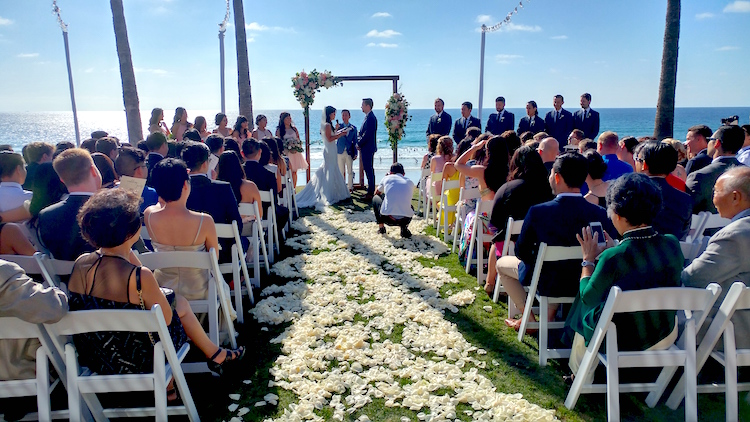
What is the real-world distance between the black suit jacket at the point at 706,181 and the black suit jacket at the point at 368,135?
7.21m

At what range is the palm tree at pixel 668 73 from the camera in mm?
9531

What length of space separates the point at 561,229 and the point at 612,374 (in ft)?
3.99

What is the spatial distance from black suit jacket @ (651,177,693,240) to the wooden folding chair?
3.69 meters

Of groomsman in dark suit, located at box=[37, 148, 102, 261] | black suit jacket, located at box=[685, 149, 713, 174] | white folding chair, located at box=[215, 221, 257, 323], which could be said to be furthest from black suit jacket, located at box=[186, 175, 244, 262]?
black suit jacket, located at box=[685, 149, 713, 174]

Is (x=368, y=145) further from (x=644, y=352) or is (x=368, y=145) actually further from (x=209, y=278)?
(x=644, y=352)

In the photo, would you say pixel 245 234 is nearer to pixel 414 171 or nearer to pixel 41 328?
pixel 41 328

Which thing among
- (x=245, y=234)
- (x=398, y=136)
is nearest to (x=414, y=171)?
(x=398, y=136)

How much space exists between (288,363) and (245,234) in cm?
246

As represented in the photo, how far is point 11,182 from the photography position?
4070 millimetres

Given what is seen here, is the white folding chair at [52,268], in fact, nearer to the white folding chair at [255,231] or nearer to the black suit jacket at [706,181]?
the white folding chair at [255,231]

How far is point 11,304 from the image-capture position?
220 cm

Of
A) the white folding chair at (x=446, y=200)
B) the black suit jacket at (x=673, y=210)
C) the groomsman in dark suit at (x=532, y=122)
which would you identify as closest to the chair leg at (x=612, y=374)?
the black suit jacket at (x=673, y=210)

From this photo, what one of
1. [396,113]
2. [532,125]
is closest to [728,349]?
[532,125]

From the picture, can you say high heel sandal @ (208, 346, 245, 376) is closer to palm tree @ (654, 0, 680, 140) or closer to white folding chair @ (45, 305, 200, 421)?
white folding chair @ (45, 305, 200, 421)
